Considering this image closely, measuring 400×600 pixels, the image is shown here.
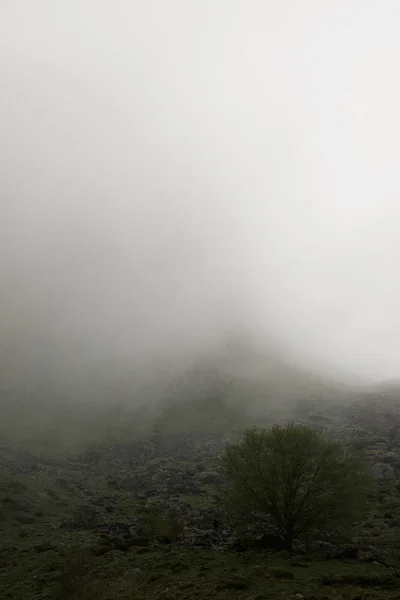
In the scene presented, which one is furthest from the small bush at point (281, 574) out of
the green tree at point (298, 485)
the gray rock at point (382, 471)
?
the gray rock at point (382, 471)

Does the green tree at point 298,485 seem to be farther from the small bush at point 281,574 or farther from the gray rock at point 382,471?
the gray rock at point 382,471

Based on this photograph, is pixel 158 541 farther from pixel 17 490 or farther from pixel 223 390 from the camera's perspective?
pixel 223 390

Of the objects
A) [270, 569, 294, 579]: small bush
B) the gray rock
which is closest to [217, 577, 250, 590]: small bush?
[270, 569, 294, 579]: small bush

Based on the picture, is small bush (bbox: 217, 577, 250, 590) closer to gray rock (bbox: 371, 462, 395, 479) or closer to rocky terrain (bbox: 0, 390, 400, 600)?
rocky terrain (bbox: 0, 390, 400, 600)

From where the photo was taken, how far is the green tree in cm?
3738

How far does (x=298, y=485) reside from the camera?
37719mm

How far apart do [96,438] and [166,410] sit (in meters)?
31.5

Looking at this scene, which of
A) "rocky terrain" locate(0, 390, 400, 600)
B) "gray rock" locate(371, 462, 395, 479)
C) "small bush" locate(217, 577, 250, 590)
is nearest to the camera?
"small bush" locate(217, 577, 250, 590)

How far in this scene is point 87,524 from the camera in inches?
2331

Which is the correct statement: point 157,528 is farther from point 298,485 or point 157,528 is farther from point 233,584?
point 233,584

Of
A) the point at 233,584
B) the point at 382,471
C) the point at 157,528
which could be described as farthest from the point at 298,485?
the point at 382,471

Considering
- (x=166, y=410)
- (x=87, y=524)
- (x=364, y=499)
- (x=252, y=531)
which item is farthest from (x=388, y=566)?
(x=166, y=410)

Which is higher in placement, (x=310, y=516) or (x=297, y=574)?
(x=310, y=516)

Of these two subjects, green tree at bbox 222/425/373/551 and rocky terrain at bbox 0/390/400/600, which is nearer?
rocky terrain at bbox 0/390/400/600
